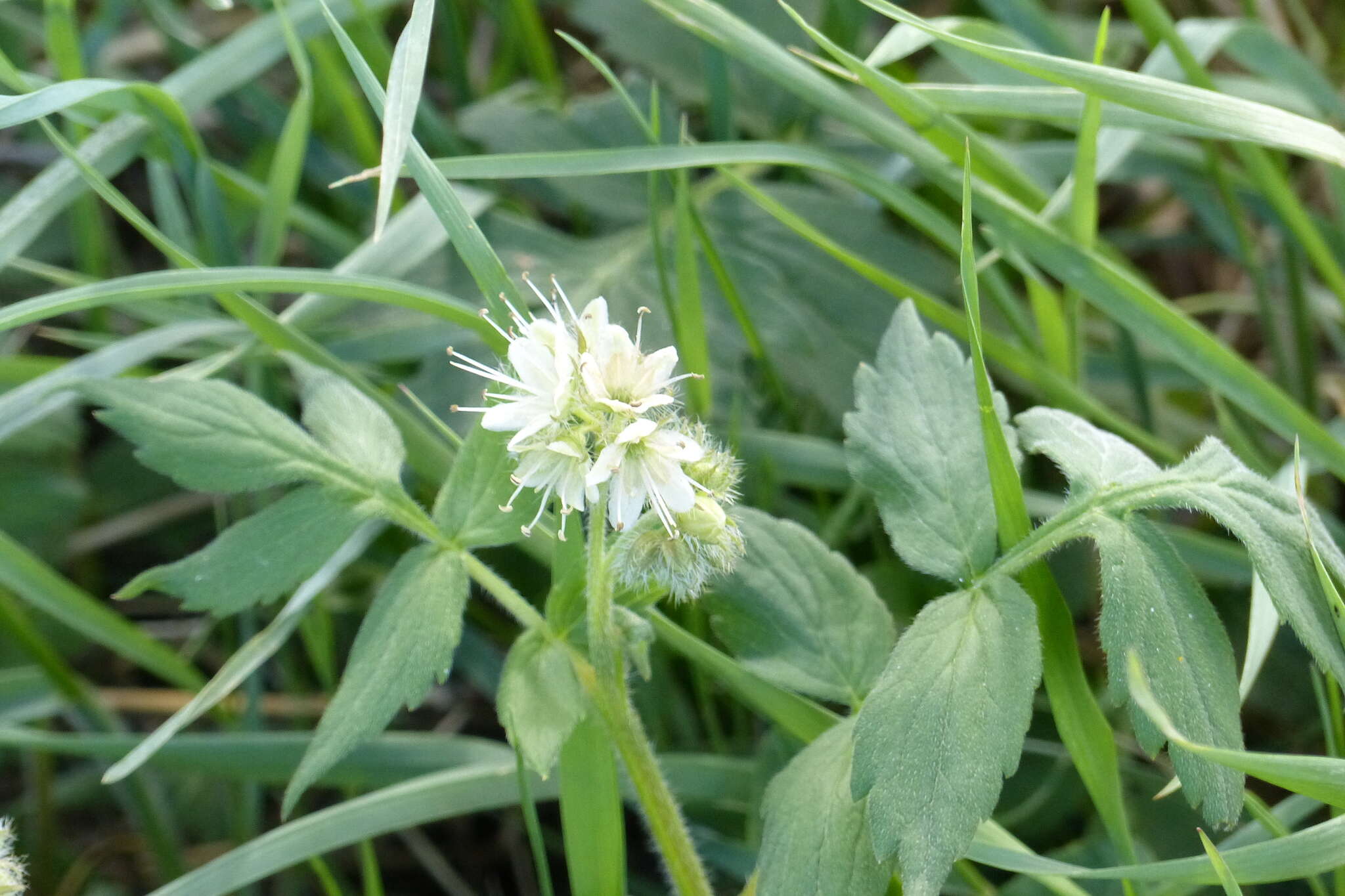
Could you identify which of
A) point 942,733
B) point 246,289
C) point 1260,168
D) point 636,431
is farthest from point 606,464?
point 1260,168

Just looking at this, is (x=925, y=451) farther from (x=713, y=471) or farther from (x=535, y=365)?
(x=535, y=365)

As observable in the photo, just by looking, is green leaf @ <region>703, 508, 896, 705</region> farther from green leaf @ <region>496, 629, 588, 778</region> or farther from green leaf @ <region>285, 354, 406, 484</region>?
green leaf @ <region>285, 354, 406, 484</region>

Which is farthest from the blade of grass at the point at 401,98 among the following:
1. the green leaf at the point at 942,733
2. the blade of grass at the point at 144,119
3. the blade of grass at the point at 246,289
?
the green leaf at the point at 942,733

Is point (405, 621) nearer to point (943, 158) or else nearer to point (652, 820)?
point (652, 820)

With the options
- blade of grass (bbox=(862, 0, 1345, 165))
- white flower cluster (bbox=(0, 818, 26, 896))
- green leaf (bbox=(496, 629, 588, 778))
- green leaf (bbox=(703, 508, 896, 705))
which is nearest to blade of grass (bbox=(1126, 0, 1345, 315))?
blade of grass (bbox=(862, 0, 1345, 165))

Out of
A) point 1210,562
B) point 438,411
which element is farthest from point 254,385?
point 1210,562
